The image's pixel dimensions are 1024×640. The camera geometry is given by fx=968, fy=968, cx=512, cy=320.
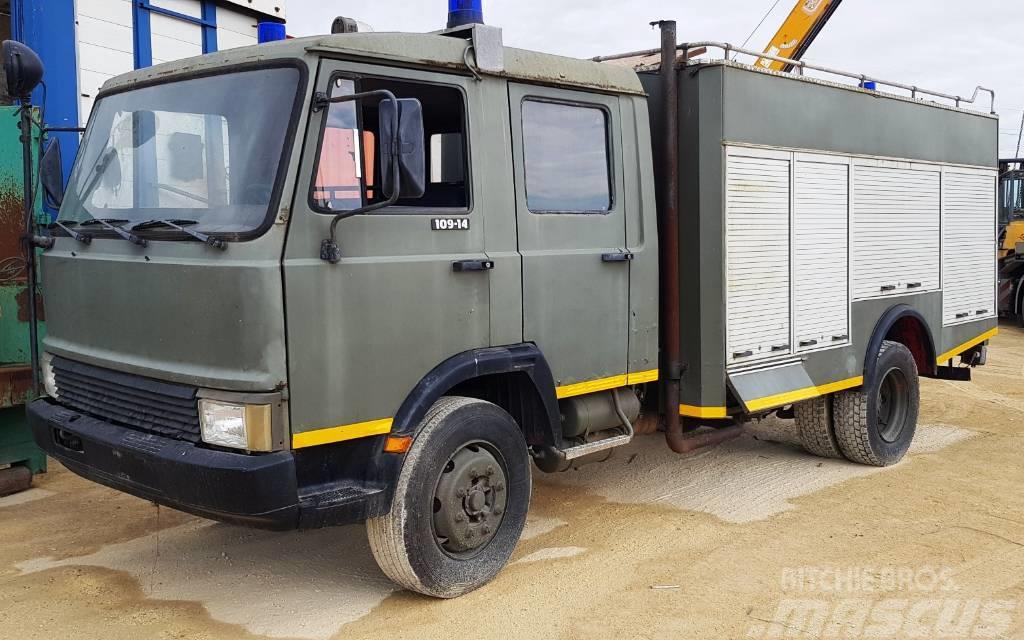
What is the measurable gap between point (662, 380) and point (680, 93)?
163cm

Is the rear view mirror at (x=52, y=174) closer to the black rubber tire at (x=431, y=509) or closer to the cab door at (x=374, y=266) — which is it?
the cab door at (x=374, y=266)

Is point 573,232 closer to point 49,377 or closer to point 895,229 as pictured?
point 49,377

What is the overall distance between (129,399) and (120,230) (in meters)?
0.73

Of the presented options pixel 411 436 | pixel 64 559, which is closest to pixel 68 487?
pixel 64 559

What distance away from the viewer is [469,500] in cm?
441

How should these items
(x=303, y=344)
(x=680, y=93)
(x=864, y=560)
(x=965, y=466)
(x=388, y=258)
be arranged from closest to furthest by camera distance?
(x=303, y=344) < (x=388, y=258) < (x=864, y=560) < (x=680, y=93) < (x=965, y=466)

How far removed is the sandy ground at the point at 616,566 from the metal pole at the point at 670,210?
984mm

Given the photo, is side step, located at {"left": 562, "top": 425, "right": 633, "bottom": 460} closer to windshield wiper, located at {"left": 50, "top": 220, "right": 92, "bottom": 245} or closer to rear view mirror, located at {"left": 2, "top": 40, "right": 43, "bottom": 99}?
windshield wiper, located at {"left": 50, "top": 220, "right": 92, "bottom": 245}

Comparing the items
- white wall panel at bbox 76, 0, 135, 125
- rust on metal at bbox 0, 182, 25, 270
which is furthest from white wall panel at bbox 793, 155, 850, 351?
white wall panel at bbox 76, 0, 135, 125

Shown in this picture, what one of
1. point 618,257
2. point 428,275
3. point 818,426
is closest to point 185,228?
point 428,275

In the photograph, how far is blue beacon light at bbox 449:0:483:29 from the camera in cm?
470

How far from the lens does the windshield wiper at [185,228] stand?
148 inches

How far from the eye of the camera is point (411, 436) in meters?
4.14

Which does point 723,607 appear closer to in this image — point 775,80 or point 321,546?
point 321,546
